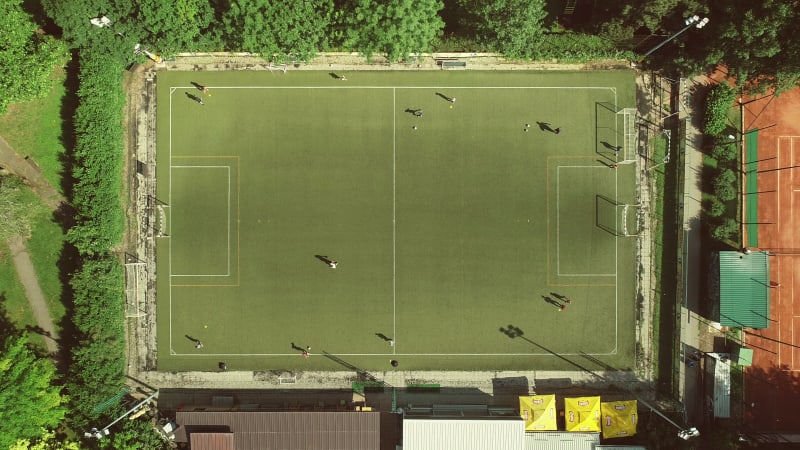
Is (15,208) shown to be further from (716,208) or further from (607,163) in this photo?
(716,208)

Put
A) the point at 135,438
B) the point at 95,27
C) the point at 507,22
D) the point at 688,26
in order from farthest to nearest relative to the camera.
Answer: the point at 135,438 → the point at 95,27 → the point at 688,26 → the point at 507,22

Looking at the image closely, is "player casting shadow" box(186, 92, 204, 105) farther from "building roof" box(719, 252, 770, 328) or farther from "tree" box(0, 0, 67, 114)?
"building roof" box(719, 252, 770, 328)

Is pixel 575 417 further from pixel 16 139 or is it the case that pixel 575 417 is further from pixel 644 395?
pixel 16 139

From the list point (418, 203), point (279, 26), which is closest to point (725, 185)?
point (418, 203)

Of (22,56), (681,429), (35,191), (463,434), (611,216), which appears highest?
(22,56)

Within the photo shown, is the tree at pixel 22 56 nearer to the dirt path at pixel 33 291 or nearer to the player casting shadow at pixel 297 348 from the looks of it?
the dirt path at pixel 33 291

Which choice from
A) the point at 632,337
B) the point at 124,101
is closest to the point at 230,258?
the point at 124,101
